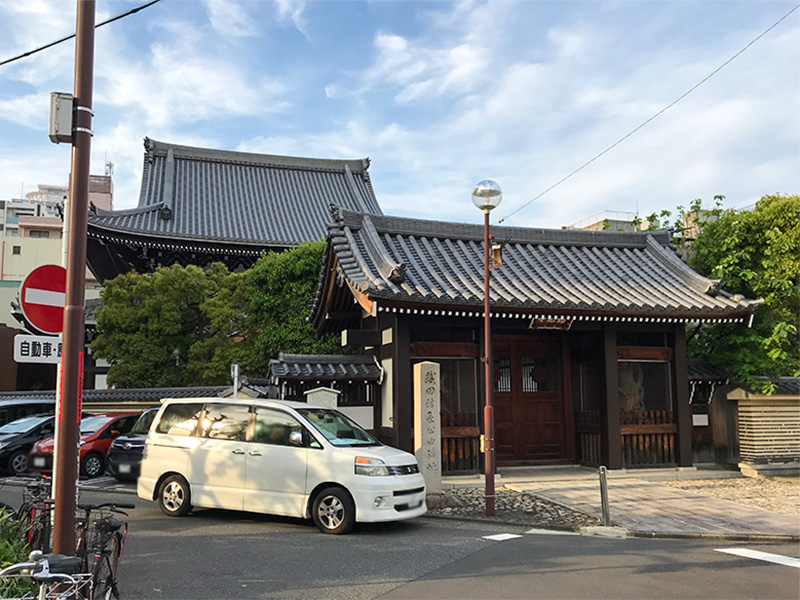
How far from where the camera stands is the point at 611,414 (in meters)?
14.2

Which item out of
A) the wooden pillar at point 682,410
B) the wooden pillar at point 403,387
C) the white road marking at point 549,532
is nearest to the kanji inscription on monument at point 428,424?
the wooden pillar at point 403,387

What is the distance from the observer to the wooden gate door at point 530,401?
15.0 metres

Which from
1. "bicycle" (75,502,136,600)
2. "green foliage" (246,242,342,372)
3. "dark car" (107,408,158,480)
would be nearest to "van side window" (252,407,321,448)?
"bicycle" (75,502,136,600)

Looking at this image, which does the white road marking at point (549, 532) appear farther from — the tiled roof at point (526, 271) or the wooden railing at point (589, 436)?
the wooden railing at point (589, 436)

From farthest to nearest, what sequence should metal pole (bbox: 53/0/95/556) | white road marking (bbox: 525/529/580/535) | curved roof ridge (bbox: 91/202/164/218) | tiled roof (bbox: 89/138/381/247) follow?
tiled roof (bbox: 89/138/381/247) < curved roof ridge (bbox: 91/202/164/218) < white road marking (bbox: 525/529/580/535) < metal pole (bbox: 53/0/95/556)

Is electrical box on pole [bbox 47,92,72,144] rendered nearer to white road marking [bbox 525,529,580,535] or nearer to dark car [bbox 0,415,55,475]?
white road marking [bbox 525,529,580,535]

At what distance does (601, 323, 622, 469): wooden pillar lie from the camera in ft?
46.7

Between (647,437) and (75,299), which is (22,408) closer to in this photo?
(75,299)

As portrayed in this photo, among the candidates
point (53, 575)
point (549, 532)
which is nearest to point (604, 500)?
point (549, 532)

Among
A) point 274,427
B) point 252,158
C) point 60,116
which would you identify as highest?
point 252,158

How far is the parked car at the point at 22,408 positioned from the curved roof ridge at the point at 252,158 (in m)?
15.8

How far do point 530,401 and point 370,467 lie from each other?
7.17 m

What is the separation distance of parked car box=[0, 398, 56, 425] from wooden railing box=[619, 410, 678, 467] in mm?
15127

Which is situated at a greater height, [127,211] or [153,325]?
[127,211]
